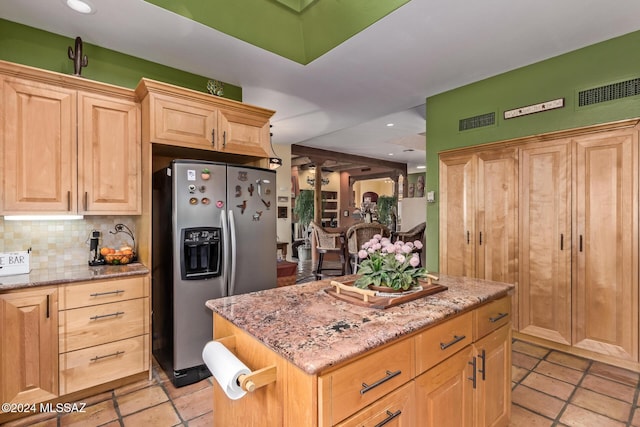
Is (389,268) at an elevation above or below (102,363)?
above

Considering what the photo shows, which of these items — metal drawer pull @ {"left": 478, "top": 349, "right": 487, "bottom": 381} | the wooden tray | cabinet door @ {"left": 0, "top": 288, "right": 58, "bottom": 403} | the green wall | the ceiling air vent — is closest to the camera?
the wooden tray

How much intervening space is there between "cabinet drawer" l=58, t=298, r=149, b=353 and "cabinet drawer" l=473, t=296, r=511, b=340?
220 cm

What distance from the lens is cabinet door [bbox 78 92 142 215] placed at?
7.52 feet

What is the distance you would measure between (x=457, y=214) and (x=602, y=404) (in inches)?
76.0

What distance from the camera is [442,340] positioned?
4.26ft

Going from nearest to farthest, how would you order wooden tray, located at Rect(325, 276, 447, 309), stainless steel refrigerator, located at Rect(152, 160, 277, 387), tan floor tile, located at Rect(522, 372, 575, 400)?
wooden tray, located at Rect(325, 276, 447, 309), tan floor tile, located at Rect(522, 372, 575, 400), stainless steel refrigerator, located at Rect(152, 160, 277, 387)

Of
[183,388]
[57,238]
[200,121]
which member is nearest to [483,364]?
[183,388]

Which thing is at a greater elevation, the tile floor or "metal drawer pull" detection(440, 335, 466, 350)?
"metal drawer pull" detection(440, 335, 466, 350)

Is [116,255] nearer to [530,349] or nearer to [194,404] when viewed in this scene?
[194,404]

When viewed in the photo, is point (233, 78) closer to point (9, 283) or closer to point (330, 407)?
point (9, 283)

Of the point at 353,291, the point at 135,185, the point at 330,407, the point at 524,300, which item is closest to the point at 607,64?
the point at 524,300

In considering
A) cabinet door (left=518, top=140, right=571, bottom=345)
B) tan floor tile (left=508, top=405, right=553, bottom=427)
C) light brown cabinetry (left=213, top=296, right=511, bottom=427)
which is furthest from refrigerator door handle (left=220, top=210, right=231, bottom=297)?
cabinet door (left=518, top=140, right=571, bottom=345)

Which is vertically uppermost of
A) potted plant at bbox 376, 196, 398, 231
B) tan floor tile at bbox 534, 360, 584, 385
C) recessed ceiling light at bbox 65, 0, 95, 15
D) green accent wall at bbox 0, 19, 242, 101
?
recessed ceiling light at bbox 65, 0, 95, 15

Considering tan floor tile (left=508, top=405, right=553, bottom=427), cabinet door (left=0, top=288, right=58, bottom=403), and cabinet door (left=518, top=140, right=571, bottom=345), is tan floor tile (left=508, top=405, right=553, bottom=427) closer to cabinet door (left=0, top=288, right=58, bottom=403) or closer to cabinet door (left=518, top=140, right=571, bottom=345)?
cabinet door (left=518, top=140, right=571, bottom=345)
